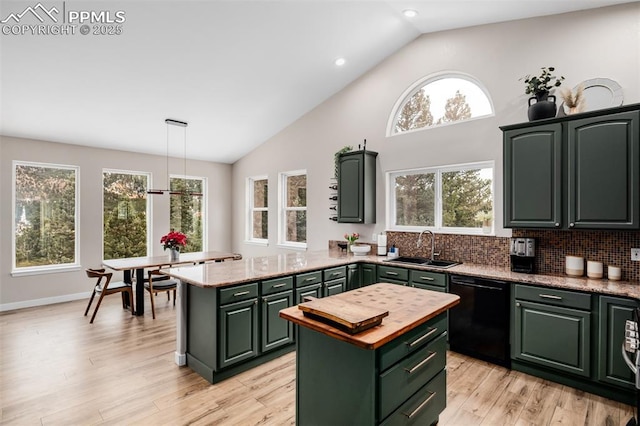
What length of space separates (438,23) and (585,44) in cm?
145

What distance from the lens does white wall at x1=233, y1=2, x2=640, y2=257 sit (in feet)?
9.78

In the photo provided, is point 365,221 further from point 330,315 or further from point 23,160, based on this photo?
point 23,160

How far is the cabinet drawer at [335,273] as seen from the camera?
3.69m

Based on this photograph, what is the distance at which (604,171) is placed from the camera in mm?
2678

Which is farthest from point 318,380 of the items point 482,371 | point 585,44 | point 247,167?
point 247,167

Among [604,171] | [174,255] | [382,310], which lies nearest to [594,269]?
[604,171]

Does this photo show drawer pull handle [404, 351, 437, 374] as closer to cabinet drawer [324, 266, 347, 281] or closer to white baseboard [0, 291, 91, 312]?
cabinet drawer [324, 266, 347, 281]

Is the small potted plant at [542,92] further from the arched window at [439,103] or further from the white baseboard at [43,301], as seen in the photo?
the white baseboard at [43,301]

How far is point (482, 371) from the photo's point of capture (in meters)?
3.00

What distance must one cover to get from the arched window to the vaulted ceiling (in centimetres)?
60

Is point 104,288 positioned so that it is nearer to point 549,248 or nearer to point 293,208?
point 293,208

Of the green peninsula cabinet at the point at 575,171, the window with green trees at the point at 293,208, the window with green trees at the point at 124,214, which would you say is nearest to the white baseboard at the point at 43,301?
the window with green trees at the point at 124,214

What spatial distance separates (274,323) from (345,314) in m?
1.69

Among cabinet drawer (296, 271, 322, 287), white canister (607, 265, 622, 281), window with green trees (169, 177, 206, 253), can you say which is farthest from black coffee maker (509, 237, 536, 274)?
window with green trees (169, 177, 206, 253)
